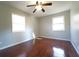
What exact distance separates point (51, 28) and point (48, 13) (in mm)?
295

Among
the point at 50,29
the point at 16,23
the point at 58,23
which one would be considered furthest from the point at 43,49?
the point at 16,23

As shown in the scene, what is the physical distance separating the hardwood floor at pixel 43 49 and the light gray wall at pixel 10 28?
11 cm

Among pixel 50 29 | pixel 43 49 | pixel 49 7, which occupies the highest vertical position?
pixel 49 7

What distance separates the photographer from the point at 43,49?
146cm

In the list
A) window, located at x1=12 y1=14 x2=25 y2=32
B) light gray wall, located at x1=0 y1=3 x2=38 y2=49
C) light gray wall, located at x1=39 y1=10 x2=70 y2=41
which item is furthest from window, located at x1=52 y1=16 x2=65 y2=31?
window, located at x1=12 y1=14 x2=25 y2=32

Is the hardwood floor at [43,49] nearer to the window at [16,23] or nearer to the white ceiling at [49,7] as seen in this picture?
the window at [16,23]

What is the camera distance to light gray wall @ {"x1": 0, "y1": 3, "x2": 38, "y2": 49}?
1374mm

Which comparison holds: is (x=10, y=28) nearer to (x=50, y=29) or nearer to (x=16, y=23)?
(x=16, y=23)

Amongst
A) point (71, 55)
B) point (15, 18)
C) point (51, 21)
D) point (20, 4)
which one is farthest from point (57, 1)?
point (71, 55)

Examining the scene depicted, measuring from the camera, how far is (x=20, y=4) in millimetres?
1344

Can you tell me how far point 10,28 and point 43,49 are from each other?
2.41ft

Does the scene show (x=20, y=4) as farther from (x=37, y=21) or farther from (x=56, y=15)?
(x=56, y=15)

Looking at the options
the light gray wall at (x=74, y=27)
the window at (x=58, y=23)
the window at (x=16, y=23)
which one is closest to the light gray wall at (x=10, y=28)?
the window at (x=16, y=23)

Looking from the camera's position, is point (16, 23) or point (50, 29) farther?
point (50, 29)
